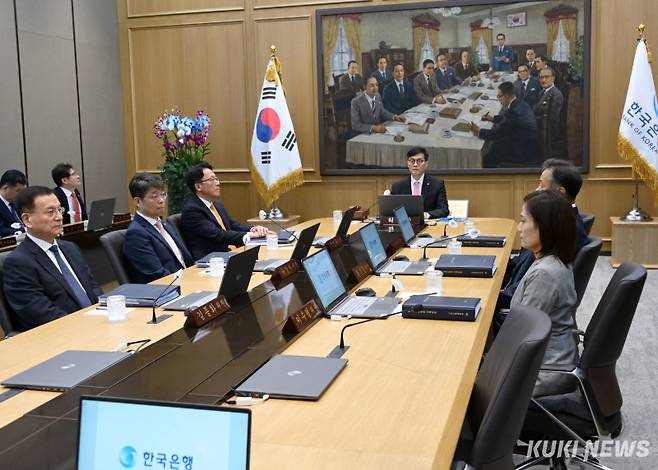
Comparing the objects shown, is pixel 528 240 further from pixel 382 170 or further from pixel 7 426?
pixel 382 170

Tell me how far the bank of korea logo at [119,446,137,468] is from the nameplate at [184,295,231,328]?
159cm

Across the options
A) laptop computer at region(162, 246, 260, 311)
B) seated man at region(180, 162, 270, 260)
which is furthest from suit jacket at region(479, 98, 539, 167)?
laptop computer at region(162, 246, 260, 311)

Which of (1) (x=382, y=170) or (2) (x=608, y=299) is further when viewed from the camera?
(1) (x=382, y=170)

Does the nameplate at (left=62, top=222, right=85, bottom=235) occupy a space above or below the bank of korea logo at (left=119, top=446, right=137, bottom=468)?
Result: below

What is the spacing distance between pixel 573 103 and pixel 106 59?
5541 millimetres

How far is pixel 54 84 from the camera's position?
820cm

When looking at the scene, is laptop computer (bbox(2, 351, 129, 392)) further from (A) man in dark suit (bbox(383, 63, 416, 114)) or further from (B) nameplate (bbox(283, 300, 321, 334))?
(A) man in dark suit (bbox(383, 63, 416, 114))

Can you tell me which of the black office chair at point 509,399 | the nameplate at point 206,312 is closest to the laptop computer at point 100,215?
the nameplate at point 206,312

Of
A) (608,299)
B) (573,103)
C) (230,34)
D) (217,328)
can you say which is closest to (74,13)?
(230,34)

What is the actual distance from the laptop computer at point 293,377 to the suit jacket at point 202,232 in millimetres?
3034

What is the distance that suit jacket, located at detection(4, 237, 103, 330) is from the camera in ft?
11.3

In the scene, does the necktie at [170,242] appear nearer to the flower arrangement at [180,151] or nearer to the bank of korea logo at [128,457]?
the bank of korea logo at [128,457]

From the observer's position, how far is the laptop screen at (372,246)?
4.02 metres

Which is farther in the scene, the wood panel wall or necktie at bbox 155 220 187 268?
the wood panel wall
